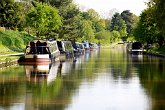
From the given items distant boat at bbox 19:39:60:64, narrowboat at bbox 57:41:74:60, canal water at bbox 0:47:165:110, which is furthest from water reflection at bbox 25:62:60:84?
narrowboat at bbox 57:41:74:60

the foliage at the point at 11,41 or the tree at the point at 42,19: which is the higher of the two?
the tree at the point at 42,19

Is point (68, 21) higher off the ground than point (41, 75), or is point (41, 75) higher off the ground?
point (68, 21)

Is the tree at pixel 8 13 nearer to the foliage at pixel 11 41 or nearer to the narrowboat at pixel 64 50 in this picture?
the foliage at pixel 11 41

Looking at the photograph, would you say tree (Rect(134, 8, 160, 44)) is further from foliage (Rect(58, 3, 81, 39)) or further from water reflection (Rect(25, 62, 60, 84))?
water reflection (Rect(25, 62, 60, 84))

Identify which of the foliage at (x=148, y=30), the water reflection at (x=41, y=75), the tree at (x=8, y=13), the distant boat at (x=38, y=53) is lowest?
the water reflection at (x=41, y=75)

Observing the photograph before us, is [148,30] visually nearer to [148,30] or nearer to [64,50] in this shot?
[148,30]

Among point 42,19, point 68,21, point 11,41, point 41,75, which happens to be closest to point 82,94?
point 41,75

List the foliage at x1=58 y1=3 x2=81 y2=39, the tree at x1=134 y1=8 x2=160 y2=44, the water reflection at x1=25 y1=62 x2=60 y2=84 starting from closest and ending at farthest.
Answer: the water reflection at x1=25 y1=62 x2=60 y2=84
the tree at x1=134 y1=8 x2=160 y2=44
the foliage at x1=58 y1=3 x2=81 y2=39

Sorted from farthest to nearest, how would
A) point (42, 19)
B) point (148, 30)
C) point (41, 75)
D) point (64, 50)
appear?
1. point (148, 30)
2. point (42, 19)
3. point (64, 50)
4. point (41, 75)

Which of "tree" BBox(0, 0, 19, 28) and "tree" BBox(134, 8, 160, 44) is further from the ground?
"tree" BBox(0, 0, 19, 28)

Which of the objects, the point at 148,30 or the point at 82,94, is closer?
the point at 82,94

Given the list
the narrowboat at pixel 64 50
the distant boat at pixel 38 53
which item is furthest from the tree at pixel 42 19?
the distant boat at pixel 38 53

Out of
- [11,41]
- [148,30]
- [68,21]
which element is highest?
[68,21]

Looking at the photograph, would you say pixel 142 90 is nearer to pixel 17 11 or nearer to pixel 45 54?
pixel 45 54
